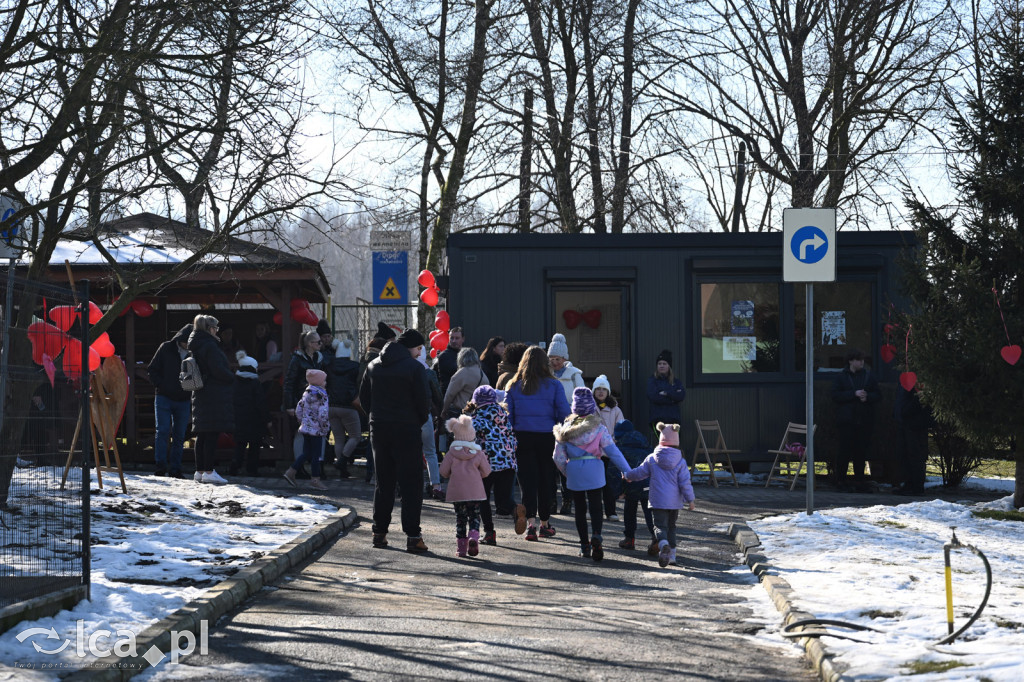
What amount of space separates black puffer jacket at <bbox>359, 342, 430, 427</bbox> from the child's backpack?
193 inches

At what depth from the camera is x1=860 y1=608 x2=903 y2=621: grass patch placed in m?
7.39

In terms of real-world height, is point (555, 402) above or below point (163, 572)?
above

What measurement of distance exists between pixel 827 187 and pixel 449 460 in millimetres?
19194

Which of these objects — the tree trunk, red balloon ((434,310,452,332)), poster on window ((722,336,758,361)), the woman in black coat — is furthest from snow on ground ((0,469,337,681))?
Answer: the tree trunk

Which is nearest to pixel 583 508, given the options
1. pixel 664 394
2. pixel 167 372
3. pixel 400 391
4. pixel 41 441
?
pixel 400 391

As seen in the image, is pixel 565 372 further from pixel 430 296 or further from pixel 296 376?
pixel 430 296

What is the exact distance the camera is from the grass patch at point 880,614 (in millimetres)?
7391

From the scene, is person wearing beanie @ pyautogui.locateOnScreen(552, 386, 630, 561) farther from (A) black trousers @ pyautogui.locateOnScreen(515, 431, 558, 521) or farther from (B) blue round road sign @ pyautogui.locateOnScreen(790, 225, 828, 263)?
(B) blue round road sign @ pyautogui.locateOnScreen(790, 225, 828, 263)

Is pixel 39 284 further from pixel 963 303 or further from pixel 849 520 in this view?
pixel 963 303

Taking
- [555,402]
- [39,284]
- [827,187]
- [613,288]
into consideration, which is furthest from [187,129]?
[827,187]

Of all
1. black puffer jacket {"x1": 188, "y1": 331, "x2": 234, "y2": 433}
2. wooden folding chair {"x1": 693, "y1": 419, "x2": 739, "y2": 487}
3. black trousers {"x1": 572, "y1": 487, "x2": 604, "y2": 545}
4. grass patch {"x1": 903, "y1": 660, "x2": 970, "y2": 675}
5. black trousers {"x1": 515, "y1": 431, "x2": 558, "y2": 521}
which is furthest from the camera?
wooden folding chair {"x1": 693, "y1": 419, "x2": 739, "y2": 487}

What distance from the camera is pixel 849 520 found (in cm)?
1215

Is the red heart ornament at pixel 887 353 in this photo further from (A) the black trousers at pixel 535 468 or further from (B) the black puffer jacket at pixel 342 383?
(A) the black trousers at pixel 535 468

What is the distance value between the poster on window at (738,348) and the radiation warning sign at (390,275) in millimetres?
6409
